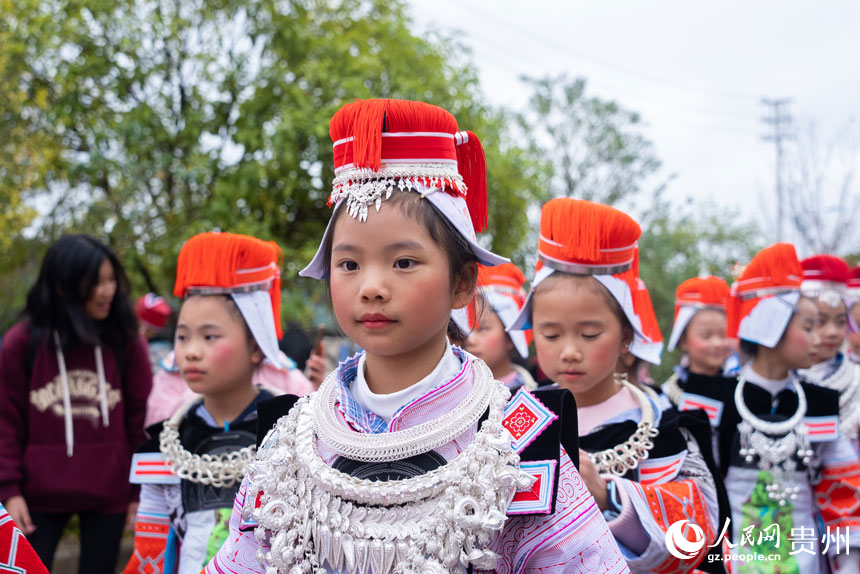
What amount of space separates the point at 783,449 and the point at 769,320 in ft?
2.28

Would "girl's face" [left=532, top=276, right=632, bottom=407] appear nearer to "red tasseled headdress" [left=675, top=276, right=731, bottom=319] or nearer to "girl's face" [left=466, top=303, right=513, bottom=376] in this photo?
"girl's face" [left=466, top=303, right=513, bottom=376]

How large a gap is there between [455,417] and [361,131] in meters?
0.66

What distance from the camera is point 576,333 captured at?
8.82 ft

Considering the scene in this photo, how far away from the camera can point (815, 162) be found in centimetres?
1667

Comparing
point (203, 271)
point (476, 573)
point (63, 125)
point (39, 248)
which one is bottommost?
point (39, 248)

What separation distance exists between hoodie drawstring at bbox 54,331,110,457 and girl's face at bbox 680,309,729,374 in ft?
12.6

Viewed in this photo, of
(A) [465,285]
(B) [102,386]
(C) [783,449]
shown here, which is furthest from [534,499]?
(B) [102,386]

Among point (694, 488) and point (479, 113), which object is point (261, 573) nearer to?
point (694, 488)

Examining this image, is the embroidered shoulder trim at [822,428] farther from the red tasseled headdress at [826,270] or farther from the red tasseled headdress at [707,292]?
the red tasseled headdress at [707,292]

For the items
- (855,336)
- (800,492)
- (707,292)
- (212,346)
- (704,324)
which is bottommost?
(800,492)

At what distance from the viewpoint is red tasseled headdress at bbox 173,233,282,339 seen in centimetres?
316

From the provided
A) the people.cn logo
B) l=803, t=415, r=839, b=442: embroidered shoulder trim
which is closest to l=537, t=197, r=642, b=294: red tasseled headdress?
the people.cn logo

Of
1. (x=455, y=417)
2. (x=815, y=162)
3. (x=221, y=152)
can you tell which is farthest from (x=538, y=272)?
(x=815, y=162)

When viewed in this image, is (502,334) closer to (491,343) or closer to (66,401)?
(491,343)
